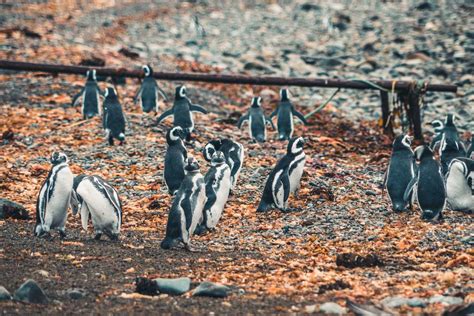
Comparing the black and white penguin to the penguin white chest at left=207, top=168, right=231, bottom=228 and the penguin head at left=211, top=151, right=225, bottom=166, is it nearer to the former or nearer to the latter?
the penguin white chest at left=207, top=168, right=231, bottom=228

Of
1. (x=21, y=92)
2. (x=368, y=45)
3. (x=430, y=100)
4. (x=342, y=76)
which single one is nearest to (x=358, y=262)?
(x=21, y=92)

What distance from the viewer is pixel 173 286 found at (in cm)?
660

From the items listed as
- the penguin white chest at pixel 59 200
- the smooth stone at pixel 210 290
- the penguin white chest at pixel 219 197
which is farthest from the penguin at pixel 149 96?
the smooth stone at pixel 210 290

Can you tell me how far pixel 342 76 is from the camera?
1902 cm

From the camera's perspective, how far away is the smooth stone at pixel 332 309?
6.04 m

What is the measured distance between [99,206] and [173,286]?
75.5 inches

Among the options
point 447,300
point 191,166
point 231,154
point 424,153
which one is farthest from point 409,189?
point 447,300

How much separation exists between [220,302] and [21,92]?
936 cm

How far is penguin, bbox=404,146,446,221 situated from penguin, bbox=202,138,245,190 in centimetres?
195

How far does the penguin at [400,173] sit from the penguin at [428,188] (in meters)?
0.07

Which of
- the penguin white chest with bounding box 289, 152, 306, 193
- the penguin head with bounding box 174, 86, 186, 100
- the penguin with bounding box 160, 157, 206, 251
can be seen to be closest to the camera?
the penguin with bounding box 160, 157, 206, 251

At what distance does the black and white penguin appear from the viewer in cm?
828

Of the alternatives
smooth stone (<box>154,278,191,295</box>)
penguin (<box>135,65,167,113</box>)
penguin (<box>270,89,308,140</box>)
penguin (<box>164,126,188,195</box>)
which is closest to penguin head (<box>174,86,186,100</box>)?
penguin (<box>135,65,167,113</box>)

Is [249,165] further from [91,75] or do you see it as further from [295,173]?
[91,75]
